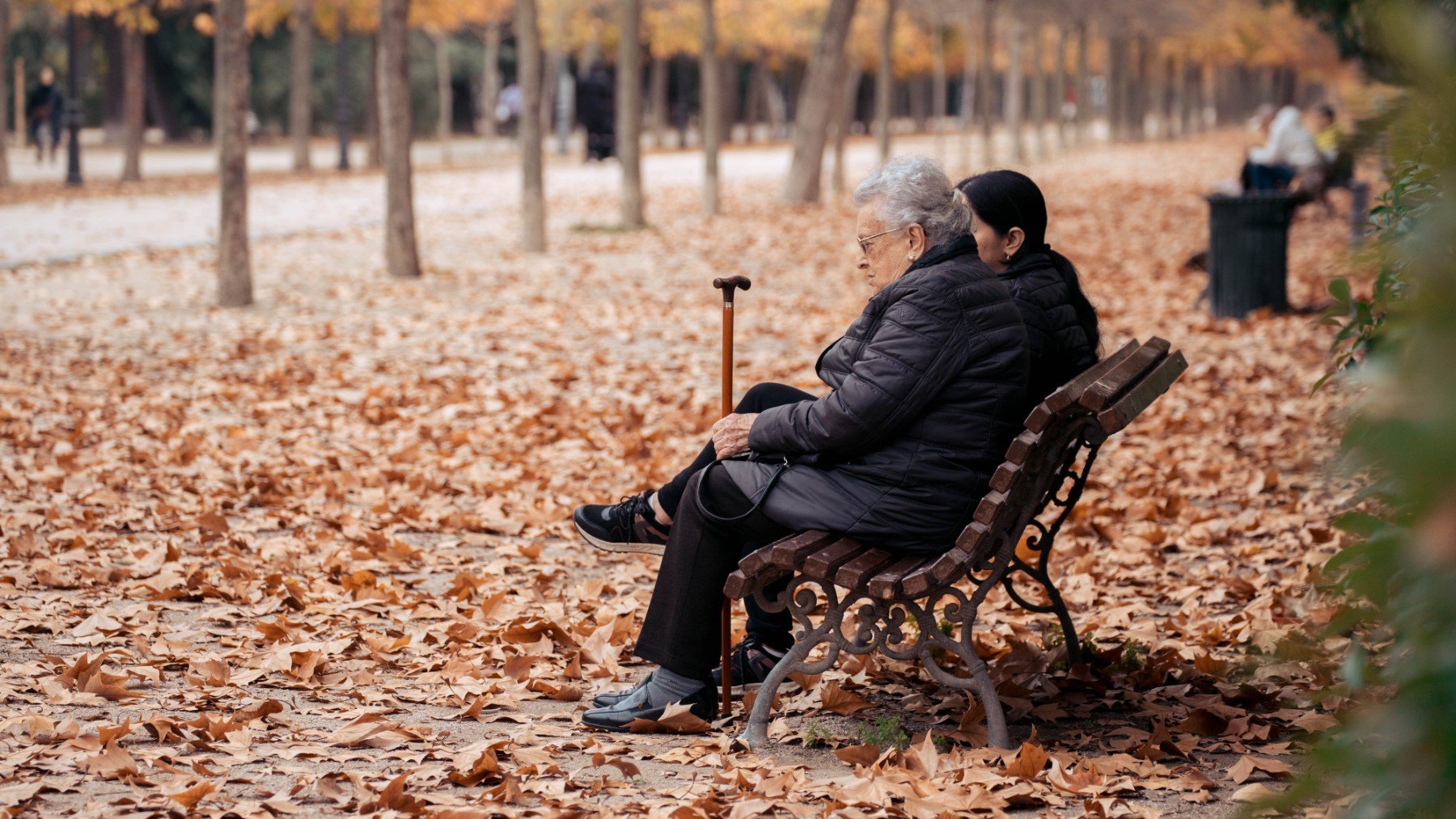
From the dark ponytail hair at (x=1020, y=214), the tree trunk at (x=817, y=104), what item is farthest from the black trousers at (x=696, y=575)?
the tree trunk at (x=817, y=104)

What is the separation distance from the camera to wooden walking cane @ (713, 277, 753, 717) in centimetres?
423

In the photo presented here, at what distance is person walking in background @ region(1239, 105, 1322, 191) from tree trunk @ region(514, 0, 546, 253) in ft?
23.9

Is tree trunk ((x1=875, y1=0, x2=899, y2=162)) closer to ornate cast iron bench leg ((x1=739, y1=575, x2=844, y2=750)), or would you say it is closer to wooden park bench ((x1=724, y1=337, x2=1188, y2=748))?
wooden park bench ((x1=724, y1=337, x2=1188, y2=748))

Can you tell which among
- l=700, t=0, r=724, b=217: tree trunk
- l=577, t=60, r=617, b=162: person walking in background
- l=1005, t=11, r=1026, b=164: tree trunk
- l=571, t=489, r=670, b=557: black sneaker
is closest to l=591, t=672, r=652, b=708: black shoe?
l=571, t=489, r=670, b=557: black sneaker

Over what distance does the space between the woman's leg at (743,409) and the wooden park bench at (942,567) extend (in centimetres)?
46

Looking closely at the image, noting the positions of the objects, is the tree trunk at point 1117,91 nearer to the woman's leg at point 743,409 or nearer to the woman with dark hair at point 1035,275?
the woman with dark hair at point 1035,275

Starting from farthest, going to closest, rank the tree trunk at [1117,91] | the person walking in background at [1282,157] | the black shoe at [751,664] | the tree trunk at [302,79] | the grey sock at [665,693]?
1. the tree trunk at [1117,91]
2. the tree trunk at [302,79]
3. the person walking in background at [1282,157]
4. the black shoe at [751,664]
5. the grey sock at [665,693]

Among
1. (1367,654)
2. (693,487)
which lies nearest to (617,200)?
(693,487)

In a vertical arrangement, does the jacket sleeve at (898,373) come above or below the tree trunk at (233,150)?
below

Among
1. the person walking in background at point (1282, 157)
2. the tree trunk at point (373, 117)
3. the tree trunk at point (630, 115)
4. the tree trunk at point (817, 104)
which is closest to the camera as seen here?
the person walking in background at point (1282, 157)

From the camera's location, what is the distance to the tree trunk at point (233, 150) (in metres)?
11.9

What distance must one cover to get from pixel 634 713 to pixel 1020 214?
1.86m

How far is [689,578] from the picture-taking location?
4078mm

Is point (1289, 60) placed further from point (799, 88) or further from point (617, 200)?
point (617, 200)
